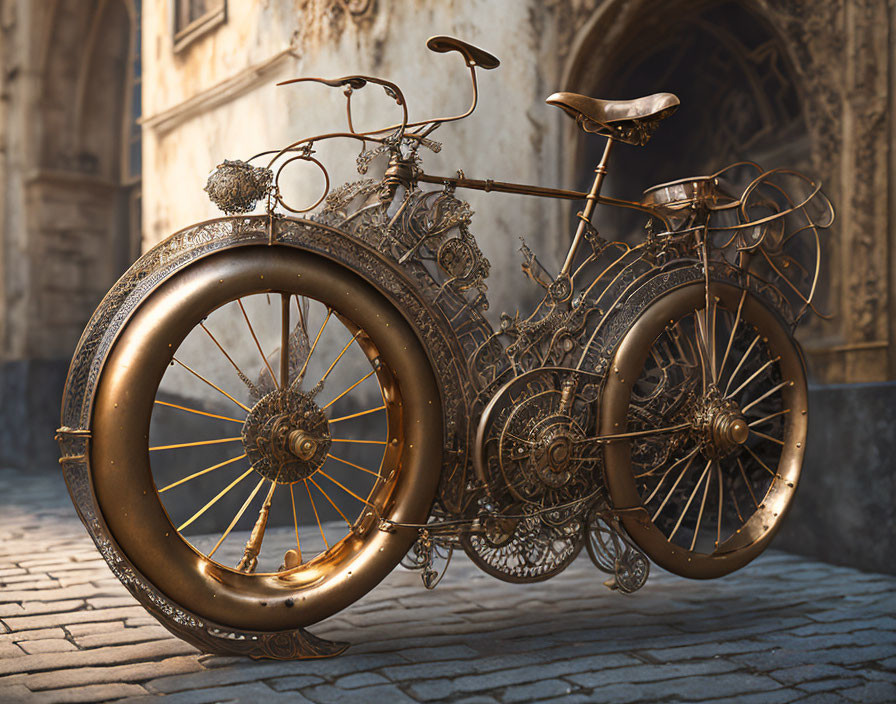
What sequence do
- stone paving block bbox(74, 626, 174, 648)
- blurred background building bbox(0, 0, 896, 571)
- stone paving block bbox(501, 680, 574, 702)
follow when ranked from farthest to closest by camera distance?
blurred background building bbox(0, 0, 896, 571), stone paving block bbox(74, 626, 174, 648), stone paving block bbox(501, 680, 574, 702)

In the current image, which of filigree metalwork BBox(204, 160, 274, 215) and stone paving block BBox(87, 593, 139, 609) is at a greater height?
filigree metalwork BBox(204, 160, 274, 215)

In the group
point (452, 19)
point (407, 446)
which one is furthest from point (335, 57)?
point (407, 446)

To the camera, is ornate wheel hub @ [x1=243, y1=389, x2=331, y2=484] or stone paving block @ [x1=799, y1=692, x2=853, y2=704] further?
ornate wheel hub @ [x1=243, y1=389, x2=331, y2=484]

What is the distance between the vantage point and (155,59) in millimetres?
7141

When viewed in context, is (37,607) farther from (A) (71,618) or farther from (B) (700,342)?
(B) (700,342)

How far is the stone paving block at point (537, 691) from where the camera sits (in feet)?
9.29

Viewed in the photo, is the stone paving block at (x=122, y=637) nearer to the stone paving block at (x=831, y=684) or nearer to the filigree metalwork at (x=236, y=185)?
the filigree metalwork at (x=236, y=185)

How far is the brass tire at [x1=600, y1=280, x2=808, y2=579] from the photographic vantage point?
3.66m

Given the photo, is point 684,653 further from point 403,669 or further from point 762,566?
point 762,566

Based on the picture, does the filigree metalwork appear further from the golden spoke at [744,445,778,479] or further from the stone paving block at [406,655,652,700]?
the golden spoke at [744,445,778,479]

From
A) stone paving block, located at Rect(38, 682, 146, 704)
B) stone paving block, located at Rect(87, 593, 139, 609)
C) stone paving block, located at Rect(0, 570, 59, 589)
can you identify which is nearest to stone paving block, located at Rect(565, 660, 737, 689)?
stone paving block, located at Rect(38, 682, 146, 704)

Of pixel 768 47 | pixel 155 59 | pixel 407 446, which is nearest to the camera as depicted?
pixel 407 446

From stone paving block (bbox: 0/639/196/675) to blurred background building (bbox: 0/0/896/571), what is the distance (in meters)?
3.50

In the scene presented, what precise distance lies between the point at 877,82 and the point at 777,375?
188 cm
